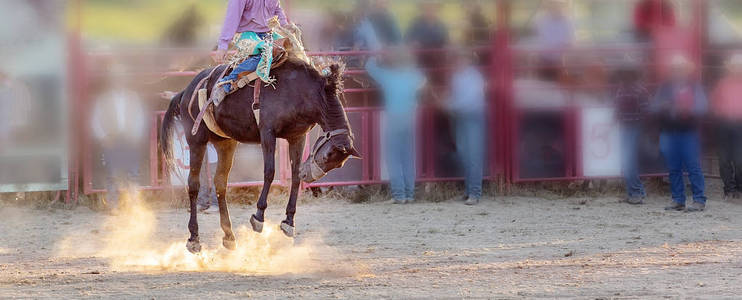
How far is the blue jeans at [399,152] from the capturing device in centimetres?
1288

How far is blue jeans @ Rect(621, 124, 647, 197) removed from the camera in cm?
1297

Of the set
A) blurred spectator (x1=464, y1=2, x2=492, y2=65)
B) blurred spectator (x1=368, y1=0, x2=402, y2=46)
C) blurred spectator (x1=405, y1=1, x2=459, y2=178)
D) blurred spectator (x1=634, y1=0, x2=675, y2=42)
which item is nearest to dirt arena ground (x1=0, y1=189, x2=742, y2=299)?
blurred spectator (x1=405, y1=1, x2=459, y2=178)

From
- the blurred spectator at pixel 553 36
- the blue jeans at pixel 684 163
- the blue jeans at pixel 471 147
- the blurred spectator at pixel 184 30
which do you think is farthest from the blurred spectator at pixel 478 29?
the blurred spectator at pixel 184 30

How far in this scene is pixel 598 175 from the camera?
43.8 ft

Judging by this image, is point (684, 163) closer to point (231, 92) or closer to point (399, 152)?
point (399, 152)

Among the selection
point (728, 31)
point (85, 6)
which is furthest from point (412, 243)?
point (728, 31)

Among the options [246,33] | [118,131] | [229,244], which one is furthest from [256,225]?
[118,131]

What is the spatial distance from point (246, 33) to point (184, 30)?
436cm

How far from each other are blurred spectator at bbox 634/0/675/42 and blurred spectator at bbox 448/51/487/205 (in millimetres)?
2380

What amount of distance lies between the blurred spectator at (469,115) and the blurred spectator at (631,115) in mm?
1713

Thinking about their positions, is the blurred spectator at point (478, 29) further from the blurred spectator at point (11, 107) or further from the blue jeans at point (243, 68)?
the blurred spectator at point (11, 107)

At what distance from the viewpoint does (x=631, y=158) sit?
42.6ft

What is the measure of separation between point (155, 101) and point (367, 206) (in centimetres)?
282

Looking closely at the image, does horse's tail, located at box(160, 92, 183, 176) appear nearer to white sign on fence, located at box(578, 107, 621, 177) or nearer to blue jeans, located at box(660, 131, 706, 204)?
white sign on fence, located at box(578, 107, 621, 177)
